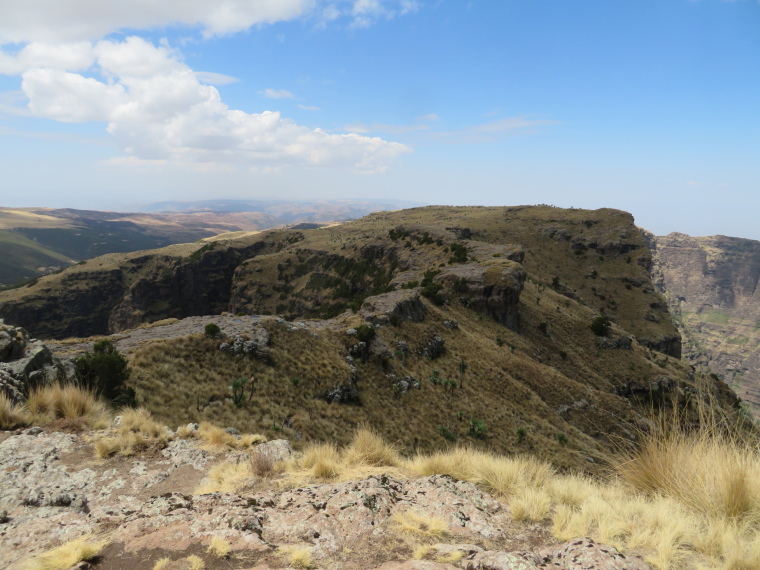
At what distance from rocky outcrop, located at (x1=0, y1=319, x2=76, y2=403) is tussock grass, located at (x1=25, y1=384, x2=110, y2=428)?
0.37 metres

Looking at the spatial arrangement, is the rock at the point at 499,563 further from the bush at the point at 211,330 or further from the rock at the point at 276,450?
the bush at the point at 211,330

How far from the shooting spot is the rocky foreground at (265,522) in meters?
4.33

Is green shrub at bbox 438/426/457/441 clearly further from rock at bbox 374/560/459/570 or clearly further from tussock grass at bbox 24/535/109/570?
tussock grass at bbox 24/535/109/570

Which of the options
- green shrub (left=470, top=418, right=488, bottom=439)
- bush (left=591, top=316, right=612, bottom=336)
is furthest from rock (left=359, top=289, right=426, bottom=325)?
bush (left=591, top=316, right=612, bottom=336)

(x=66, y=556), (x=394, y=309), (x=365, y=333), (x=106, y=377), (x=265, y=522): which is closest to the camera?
(x=66, y=556)

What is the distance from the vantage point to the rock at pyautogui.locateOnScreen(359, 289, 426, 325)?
3328 centimetres

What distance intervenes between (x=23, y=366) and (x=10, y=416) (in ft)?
9.48

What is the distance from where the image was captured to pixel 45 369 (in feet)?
37.3

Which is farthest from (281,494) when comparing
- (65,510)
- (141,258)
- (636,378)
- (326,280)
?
(141,258)

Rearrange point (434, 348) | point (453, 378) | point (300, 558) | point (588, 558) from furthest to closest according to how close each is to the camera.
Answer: point (434, 348) < point (453, 378) < point (300, 558) < point (588, 558)

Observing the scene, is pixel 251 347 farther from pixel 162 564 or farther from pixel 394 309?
pixel 162 564

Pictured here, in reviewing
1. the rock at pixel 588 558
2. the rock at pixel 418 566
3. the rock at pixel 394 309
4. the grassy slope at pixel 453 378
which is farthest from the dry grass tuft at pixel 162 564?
the rock at pixel 394 309

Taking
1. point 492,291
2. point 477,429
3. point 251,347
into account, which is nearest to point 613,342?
point 492,291

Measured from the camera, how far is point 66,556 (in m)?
4.04
